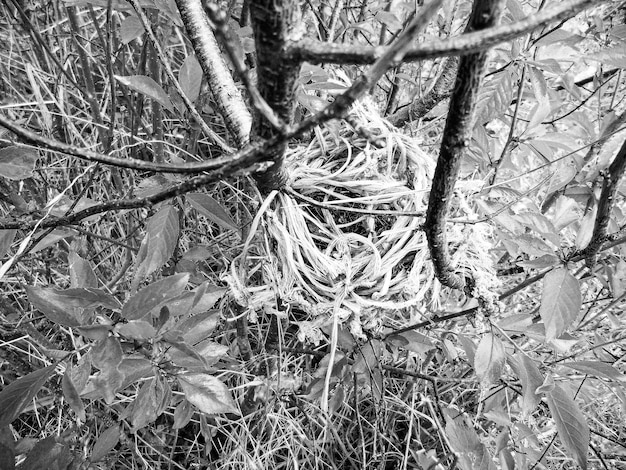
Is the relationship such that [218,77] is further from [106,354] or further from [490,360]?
[490,360]

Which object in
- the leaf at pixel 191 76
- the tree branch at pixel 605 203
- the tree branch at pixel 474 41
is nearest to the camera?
the tree branch at pixel 474 41

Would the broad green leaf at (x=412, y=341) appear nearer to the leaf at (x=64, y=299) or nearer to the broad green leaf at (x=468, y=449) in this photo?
the broad green leaf at (x=468, y=449)

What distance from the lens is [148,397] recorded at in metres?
0.58

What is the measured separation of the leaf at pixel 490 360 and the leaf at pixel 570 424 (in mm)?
99

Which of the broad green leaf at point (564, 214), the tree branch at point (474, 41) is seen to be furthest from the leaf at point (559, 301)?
the tree branch at point (474, 41)

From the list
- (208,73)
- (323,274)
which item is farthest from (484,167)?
(208,73)

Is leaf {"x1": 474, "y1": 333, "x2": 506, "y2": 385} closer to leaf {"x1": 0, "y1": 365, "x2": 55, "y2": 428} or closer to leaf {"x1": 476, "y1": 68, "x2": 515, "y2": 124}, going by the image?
leaf {"x1": 476, "y1": 68, "x2": 515, "y2": 124}

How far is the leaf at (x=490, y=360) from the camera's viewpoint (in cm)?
69

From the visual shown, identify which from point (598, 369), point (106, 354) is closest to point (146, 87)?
point (106, 354)

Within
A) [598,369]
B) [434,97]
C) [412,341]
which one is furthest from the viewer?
[434,97]

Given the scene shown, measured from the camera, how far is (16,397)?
0.55m

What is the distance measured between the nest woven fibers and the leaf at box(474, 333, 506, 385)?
0.36ft

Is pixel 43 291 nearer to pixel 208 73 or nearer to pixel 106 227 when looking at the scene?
pixel 208 73

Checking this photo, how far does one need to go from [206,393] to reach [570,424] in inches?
22.2
